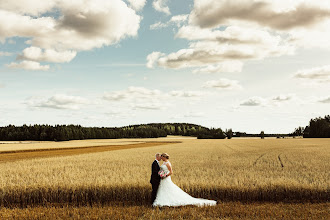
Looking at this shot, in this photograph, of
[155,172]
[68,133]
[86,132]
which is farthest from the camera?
[86,132]

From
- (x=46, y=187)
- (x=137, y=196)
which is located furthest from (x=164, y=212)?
(x=46, y=187)

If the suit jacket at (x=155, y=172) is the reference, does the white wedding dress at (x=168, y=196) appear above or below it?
below

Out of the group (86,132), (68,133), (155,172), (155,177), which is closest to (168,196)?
(155,177)

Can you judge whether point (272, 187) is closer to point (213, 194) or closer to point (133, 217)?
point (213, 194)

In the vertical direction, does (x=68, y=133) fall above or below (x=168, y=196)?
above

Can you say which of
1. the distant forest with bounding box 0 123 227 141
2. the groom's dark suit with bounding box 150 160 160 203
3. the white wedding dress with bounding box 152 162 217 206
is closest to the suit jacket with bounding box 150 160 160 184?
the groom's dark suit with bounding box 150 160 160 203

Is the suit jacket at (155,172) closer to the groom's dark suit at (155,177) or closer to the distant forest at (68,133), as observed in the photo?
the groom's dark suit at (155,177)

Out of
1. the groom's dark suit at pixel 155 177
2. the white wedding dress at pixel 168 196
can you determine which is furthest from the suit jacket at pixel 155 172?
the white wedding dress at pixel 168 196

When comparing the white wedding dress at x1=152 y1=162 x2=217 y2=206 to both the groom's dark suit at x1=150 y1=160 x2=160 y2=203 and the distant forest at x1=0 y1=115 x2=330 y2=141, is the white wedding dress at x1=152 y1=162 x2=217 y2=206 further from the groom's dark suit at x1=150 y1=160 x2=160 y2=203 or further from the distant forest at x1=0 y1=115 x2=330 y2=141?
the distant forest at x1=0 y1=115 x2=330 y2=141

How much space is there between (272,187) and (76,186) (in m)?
9.06

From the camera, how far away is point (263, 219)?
→ 992cm

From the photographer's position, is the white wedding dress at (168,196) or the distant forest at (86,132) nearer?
the white wedding dress at (168,196)

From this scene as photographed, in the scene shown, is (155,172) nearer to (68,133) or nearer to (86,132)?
(68,133)

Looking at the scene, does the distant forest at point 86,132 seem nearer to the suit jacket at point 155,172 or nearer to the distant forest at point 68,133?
the distant forest at point 68,133
